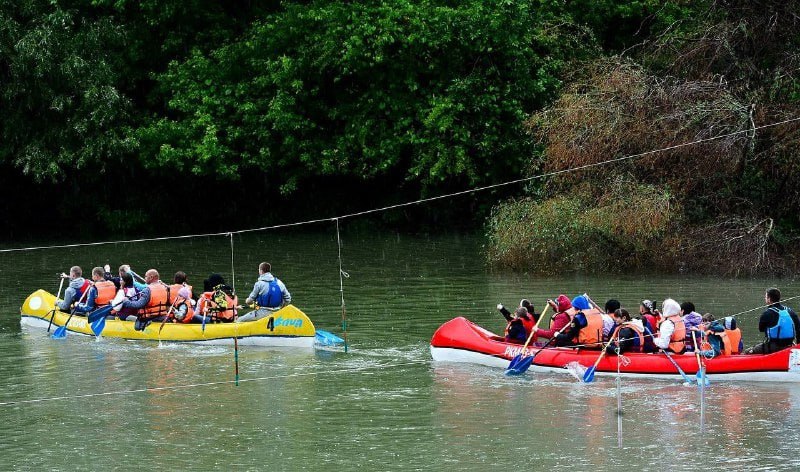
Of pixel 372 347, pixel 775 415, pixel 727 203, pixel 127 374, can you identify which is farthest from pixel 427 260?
pixel 775 415

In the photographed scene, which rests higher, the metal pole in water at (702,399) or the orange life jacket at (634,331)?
the orange life jacket at (634,331)

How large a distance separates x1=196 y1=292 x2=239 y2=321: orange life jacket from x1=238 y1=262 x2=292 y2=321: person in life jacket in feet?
1.10

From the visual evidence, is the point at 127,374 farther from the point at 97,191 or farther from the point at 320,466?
the point at 97,191

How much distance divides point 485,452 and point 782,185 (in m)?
16.0

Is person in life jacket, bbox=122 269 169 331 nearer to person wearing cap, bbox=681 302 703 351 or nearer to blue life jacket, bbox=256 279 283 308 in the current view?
blue life jacket, bbox=256 279 283 308

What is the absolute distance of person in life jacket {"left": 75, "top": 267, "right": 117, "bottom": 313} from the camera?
72.7 ft

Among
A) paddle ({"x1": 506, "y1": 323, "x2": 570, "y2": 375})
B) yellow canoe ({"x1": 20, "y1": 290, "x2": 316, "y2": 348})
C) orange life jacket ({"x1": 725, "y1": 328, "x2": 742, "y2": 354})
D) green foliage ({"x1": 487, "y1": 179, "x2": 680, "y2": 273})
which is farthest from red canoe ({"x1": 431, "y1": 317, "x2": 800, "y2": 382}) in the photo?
green foliage ({"x1": 487, "y1": 179, "x2": 680, "y2": 273})

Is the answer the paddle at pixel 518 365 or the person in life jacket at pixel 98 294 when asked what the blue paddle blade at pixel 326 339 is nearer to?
the paddle at pixel 518 365

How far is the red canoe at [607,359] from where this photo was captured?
1678cm

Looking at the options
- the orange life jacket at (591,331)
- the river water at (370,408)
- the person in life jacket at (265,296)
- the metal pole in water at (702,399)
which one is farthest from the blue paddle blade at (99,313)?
the metal pole in water at (702,399)

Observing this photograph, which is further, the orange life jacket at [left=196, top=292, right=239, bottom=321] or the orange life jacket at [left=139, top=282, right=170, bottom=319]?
the orange life jacket at [left=139, top=282, right=170, bottom=319]

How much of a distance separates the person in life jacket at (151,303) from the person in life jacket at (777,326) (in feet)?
31.8

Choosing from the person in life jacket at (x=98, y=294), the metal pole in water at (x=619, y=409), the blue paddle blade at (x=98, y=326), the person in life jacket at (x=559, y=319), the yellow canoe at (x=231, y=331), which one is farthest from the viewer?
the person in life jacket at (x=98, y=294)

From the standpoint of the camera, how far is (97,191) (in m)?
39.8
